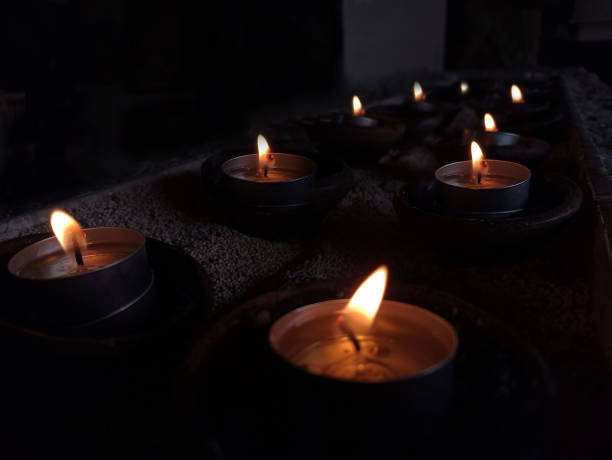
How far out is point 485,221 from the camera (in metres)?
0.91

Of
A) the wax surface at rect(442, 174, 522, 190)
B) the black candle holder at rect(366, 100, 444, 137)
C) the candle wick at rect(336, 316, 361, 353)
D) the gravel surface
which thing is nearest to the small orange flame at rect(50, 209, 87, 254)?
the gravel surface

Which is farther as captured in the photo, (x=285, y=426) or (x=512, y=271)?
(x=512, y=271)

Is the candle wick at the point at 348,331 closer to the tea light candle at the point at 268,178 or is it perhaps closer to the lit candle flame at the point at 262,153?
the tea light candle at the point at 268,178

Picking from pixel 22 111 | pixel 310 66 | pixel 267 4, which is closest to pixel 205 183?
pixel 22 111

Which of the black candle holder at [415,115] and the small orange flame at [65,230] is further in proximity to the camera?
the black candle holder at [415,115]

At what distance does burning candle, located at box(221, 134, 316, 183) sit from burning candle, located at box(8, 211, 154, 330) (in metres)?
0.40

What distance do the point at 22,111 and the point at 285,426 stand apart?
127 centimetres

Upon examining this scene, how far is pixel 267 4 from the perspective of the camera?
2217 mm

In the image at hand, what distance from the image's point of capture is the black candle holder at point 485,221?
0.90m

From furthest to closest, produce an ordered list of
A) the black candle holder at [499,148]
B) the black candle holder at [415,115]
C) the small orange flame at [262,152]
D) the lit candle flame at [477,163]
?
the black candle holder at [415,115]
the black candle holder at [499,148]
the small orange flame at [262,152]
the lit candle flame at [477,163]

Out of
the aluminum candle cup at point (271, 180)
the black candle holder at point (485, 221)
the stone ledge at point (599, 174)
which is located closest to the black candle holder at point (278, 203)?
the aluminum candle cup at point (271, 180)

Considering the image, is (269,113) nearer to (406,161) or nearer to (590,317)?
(406,161)

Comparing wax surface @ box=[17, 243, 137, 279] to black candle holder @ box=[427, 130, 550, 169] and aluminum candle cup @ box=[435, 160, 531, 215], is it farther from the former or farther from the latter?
black candle holder @ box=[427, 130, 550, 169]

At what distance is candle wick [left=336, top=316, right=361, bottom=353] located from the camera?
57cm
